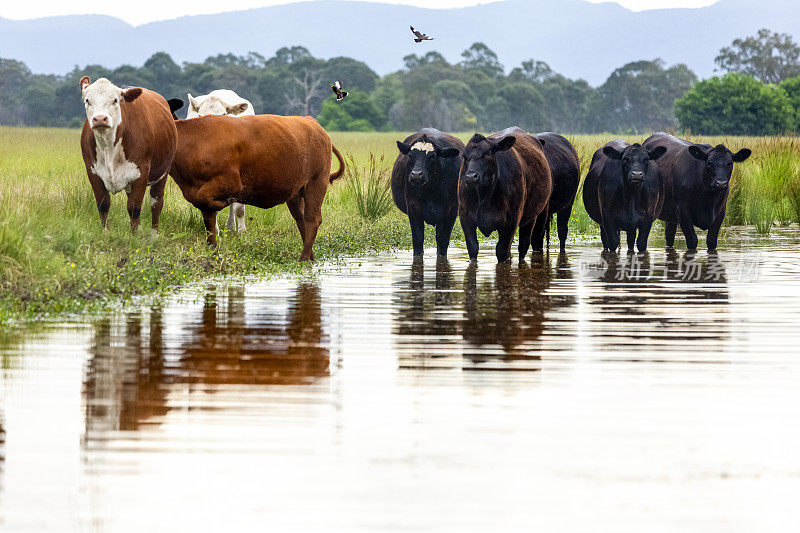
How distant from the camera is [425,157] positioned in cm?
1388

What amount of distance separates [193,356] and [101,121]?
471cm

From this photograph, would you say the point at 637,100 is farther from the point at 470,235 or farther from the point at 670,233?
the point at 470,235

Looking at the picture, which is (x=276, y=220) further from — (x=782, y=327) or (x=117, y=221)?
(x=782, y=327)

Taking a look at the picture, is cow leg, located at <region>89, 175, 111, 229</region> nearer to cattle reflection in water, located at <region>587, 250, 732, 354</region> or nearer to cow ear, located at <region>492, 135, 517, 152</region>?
cow ear, located at <region>492, 135, 517, 152</region>

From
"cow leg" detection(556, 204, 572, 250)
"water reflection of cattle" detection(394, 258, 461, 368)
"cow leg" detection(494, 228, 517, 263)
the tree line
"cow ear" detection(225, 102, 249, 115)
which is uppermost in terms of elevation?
the tree line

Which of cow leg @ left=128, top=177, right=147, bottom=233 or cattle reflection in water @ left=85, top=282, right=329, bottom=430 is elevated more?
cow leg @ left=128, top=177, right=147, bottom=233

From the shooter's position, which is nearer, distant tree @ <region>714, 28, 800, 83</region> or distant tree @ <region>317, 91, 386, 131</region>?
distant tree @ <region>317, 91, 386, 131</region>

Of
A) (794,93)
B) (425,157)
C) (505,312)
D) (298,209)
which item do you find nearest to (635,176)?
(425,157)

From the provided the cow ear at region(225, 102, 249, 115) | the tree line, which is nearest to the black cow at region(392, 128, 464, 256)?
the cow ear at region(225, 102, 249, 115)

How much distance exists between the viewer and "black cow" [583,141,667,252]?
14.7 m

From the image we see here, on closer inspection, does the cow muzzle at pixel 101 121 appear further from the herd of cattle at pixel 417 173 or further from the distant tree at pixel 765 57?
the distant tree at pixel 765 57

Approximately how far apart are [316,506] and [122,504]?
662mm

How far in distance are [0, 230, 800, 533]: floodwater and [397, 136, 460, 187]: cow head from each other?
12.2 ft

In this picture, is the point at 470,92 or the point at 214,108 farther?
the point at 470,92
